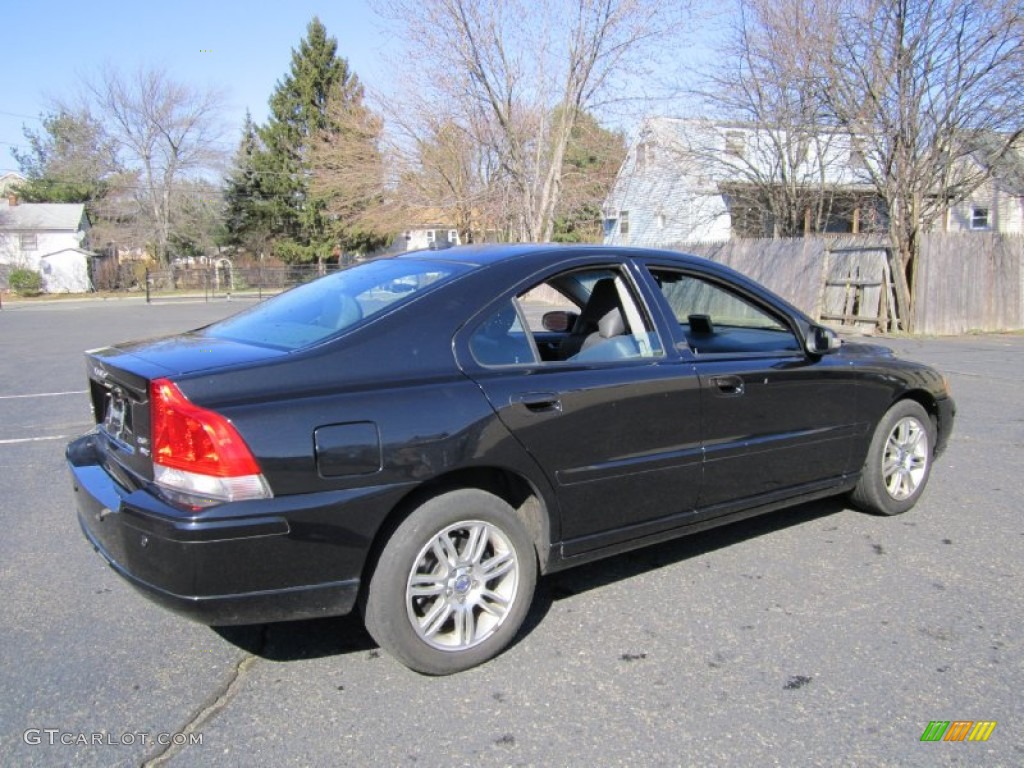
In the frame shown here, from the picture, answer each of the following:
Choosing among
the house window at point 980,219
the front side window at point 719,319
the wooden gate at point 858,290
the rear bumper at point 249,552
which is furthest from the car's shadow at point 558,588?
the house window at point 980,219

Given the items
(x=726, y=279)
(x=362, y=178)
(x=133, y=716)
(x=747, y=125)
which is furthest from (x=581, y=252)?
(x=362, y=178)

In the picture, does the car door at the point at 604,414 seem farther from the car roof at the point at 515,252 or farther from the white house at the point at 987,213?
the white house at the point at 987,213

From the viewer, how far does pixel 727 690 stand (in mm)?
2865

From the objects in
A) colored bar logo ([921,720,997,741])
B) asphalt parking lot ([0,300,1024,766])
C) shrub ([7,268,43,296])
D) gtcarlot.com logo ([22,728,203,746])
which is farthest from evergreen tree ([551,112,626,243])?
shrub ([7,268,43,296])

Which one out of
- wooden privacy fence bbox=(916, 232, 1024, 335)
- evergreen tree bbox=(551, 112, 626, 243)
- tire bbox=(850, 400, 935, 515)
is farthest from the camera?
evergreen tree bbox=(551, 112, 626, 243)

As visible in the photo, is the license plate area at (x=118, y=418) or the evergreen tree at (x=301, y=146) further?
the evergreen tree at (x=301, y=146)

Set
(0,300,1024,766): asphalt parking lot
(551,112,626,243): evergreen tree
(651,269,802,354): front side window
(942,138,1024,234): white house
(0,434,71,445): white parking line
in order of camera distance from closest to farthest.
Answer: (0,300,1024,766): asphalt parking lot → (651,269,802,354): front side window → (0,434,71,445): white parking line → (551,112,626,243): evergreen tree → (942,138,1024,234): white house

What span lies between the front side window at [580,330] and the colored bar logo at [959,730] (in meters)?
1.79

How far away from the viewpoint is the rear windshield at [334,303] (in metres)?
3.15

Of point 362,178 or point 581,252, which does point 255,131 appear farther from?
point 581,252

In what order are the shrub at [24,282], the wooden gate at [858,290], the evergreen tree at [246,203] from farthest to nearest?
the evergreen tree at [246,203]
the shrub at [24,282]
the wooden gate at [858,290]

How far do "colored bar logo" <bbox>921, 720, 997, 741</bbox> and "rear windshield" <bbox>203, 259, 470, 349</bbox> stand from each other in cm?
240

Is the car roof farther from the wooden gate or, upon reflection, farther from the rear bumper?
the wooden gate

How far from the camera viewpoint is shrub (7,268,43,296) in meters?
42.4
